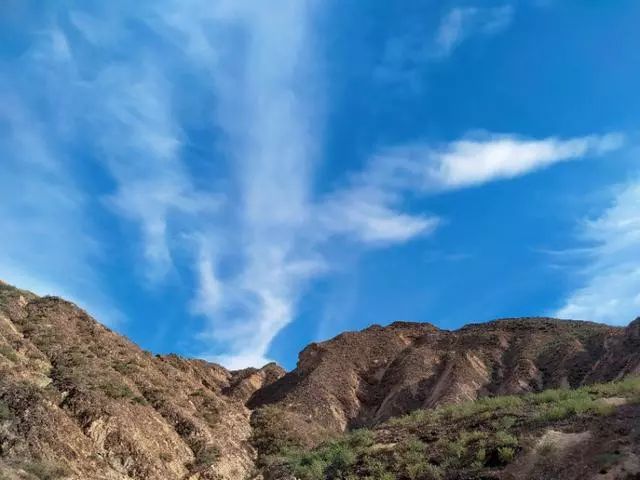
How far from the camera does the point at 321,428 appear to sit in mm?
41125

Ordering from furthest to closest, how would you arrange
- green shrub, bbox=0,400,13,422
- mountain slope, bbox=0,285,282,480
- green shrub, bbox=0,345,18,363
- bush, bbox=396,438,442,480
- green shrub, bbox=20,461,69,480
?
green shrub, bbox=0,345,18,363, mountain slope, bbox=0,285,282,480, green shrub, bbox=0,400,13,422, green shrub, bbox=20,461,69,480, bush, bbox=396,438,442,480

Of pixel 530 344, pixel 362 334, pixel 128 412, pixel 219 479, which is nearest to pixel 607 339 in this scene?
pixel 530 344

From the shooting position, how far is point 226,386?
61.0m

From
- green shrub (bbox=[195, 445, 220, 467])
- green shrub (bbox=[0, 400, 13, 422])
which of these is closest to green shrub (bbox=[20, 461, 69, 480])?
green shrub (bbox=[0, 400, 13, 422])

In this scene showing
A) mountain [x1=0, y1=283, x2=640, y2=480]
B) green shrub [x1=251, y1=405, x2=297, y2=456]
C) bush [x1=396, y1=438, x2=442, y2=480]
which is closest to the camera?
bush [x1=396, y1=438, x2=442, y2=480]

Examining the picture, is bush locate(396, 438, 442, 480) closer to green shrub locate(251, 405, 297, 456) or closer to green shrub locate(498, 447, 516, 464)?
green shrub locate(498, 447, 516, 464)

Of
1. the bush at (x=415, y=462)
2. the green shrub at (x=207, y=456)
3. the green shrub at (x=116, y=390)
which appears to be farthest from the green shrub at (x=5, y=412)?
the bush at (x=415, y=462)

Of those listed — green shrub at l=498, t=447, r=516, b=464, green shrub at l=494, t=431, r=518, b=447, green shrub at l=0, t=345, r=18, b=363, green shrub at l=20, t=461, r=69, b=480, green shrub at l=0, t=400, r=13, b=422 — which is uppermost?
green shrub at l=0, t=345, r=18, b=363

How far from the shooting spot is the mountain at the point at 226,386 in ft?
77.8

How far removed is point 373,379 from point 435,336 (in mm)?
9243

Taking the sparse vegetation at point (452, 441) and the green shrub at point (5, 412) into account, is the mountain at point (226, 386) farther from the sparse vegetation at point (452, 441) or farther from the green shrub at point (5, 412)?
the sparse vegetation at point (452, 441)

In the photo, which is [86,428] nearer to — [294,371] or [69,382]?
[69,382]

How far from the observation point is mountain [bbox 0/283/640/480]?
23703mm

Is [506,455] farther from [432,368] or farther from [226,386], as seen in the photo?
[226,386]
